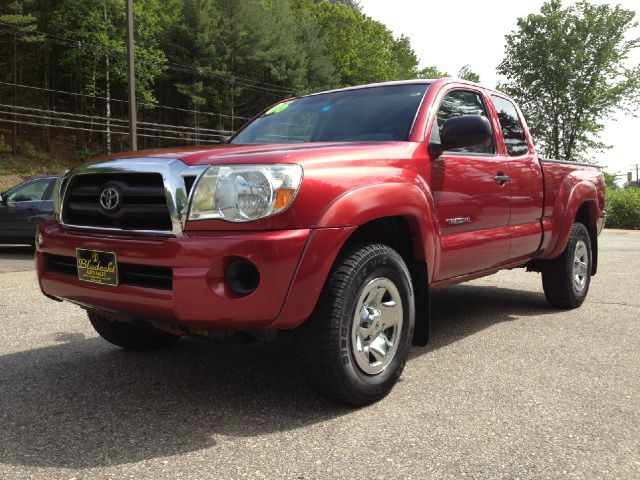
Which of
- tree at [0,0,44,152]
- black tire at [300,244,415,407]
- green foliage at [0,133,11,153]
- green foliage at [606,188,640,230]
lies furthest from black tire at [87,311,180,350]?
green foliage at [0,133,11,153]

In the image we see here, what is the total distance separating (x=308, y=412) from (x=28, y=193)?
1006 centimetres

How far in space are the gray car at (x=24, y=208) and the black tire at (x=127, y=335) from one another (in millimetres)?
8115

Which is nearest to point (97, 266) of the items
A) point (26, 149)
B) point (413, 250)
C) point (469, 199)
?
point (413, 250)

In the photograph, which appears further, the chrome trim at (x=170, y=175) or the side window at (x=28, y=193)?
the side window at (x=28, y=193)

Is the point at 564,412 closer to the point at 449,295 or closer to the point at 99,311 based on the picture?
the point at 99,311

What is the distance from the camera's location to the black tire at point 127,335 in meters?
3.71

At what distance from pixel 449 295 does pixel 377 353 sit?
3441mm

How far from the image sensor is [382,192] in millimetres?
2945

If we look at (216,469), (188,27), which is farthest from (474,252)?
(188,27)

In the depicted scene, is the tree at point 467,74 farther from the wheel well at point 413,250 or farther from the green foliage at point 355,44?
the wheel well at point 413,250

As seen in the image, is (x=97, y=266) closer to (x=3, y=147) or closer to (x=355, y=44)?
(x=3, y=147)

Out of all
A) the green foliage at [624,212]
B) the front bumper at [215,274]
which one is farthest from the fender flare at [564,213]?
the green foliage at [624,212]

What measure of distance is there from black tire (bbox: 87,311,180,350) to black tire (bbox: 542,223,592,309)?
3416mm

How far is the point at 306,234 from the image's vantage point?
→ 2.56 meters
